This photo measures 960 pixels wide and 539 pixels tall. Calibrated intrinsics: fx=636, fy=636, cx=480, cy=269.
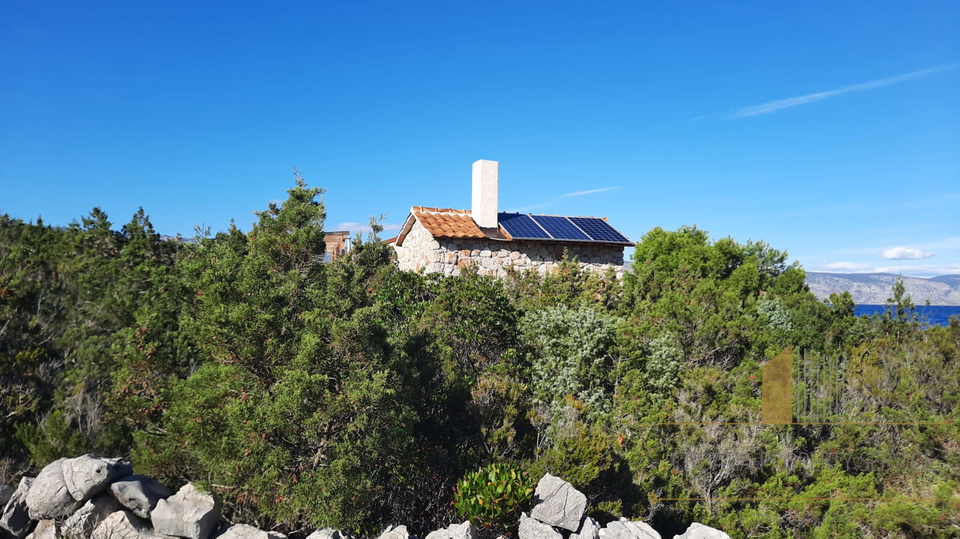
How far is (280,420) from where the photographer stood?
636cm

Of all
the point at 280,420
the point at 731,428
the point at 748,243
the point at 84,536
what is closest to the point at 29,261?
the point at 84,536

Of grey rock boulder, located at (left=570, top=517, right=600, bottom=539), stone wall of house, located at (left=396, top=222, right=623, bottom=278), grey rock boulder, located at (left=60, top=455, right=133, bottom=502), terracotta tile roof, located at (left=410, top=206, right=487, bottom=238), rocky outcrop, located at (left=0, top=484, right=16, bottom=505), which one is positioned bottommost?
grey rock boulder, located at (left=570, top=517, right=600, bottom=539)

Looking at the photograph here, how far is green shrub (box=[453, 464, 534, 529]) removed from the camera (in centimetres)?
699

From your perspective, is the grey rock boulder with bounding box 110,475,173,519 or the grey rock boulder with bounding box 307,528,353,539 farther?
the grey rock boulder with bounding box 110,475,173,519

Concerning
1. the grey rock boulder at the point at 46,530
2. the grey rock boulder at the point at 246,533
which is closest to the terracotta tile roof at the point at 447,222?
the grey rock boulder at the point at 246,533

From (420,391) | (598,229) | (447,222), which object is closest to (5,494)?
(420,391)

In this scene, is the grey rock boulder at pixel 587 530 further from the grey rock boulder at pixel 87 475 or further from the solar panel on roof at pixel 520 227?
the solar panel on roof at pixel 520 227

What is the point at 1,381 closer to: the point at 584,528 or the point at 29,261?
the point at 29,261

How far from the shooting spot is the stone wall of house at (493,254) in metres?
16.9

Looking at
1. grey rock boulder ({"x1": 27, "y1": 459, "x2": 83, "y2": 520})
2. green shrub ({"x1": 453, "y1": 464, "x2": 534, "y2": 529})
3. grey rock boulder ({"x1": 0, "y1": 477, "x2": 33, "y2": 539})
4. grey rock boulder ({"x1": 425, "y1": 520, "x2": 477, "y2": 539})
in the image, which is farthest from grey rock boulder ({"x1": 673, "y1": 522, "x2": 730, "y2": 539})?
grey rock boulder ({"x1": 0, "y1": 477, "x2": 33, "y2": 539})

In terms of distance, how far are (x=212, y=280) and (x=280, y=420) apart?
2.06m

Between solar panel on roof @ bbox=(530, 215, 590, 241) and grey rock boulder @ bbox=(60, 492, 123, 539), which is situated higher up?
solar panel on roof @ bbox=(530, 215, 590, 241)

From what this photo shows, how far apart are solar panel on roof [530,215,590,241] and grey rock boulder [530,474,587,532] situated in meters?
11.1

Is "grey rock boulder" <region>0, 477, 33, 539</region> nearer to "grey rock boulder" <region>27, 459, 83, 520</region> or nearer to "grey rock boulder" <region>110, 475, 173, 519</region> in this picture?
"grey rock boulder" <region>27, 459, 83, 520</region>
